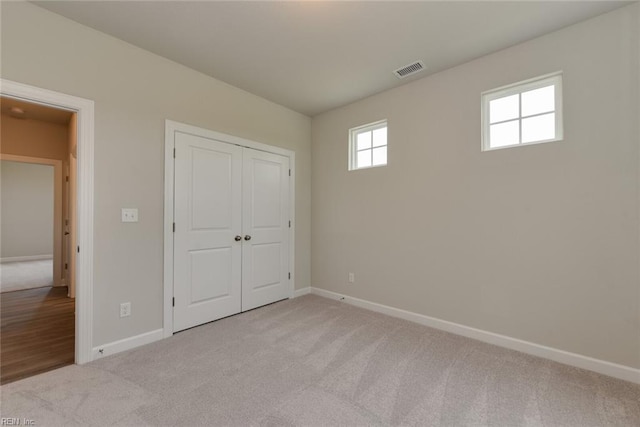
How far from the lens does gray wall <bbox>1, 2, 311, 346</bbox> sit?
2078 millimetres

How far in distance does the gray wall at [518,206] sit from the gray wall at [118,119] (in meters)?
2.30

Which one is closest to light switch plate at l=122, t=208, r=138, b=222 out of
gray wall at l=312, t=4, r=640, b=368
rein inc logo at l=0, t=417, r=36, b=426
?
rein inc logo at l=0, t=417, r=36, b=426

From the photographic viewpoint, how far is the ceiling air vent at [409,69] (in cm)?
282

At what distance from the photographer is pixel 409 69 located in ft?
9.56

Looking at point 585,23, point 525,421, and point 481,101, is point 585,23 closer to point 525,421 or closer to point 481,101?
point 481,101

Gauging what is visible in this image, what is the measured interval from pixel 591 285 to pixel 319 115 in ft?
11.8

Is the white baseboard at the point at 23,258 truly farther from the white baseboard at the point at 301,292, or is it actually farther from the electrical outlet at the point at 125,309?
the white baseboard at the point at 301,292

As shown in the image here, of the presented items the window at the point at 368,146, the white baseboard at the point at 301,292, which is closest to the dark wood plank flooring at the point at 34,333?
the white baseboard at the point at 301,292

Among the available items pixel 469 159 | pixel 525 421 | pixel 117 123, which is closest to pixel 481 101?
pixel 469 159

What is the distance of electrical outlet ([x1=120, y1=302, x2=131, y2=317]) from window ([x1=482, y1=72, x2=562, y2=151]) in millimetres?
3634

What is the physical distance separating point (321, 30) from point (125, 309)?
117 inches

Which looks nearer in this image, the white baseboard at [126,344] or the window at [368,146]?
the white baseboard at [126,344]

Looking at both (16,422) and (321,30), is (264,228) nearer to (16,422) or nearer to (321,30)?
(321,30)

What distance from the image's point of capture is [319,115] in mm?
4234
